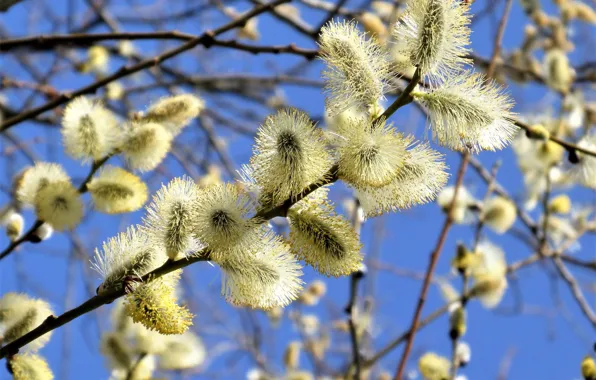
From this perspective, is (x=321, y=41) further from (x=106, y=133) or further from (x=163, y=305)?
(x=106, y=133)

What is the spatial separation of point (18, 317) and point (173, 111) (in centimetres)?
58

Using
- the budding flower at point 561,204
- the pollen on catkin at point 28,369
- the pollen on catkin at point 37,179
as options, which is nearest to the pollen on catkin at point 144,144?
the pollen on catkin at point 37,179

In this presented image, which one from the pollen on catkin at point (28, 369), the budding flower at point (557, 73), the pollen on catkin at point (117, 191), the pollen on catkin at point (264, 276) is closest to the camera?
the pollen on catkin at point (264, 276)

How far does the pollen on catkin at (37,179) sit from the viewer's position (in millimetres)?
1494

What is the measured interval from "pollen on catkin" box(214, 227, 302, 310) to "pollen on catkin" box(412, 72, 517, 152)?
0.32 metres

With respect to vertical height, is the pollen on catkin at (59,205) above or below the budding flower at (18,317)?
above

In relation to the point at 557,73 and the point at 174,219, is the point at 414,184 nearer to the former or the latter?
the point at 174,219

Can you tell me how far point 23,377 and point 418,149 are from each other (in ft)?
2.70

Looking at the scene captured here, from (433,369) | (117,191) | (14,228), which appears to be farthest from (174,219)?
(433,369)

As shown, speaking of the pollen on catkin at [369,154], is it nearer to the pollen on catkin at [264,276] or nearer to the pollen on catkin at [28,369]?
the pollen on catkin at [264,276]

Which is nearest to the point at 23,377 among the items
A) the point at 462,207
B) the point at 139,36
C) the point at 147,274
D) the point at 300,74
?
the point at 147,274

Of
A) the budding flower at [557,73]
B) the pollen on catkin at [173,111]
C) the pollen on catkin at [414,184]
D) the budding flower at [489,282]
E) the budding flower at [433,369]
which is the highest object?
the budding flower at [557,73]

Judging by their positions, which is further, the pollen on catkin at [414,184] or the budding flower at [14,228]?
the budding flower at [14,228]

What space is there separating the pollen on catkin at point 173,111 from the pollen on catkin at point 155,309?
2.01 feet
